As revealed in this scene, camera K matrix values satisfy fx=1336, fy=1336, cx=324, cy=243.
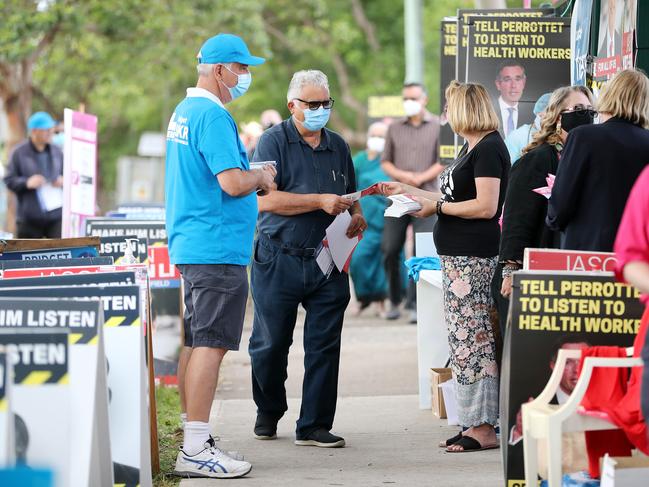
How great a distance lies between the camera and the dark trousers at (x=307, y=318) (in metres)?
7.76

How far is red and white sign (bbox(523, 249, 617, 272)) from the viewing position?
585 centimetres

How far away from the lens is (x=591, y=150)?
236 inches

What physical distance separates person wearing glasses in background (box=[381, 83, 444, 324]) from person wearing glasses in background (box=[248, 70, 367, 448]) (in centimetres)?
632

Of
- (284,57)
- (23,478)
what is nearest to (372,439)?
(23,478)

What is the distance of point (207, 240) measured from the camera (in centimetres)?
681

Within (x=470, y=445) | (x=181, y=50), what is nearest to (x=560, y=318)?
(x=470, y=445)

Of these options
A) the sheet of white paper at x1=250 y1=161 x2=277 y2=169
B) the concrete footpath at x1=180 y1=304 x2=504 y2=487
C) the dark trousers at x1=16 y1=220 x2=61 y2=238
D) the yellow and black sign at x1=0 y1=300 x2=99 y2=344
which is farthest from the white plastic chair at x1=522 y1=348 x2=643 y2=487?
the dark trousers at x1=16 y1=220 x2=61 y2=238

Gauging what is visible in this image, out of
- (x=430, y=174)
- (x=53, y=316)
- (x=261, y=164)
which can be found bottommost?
(x=53, y=316)

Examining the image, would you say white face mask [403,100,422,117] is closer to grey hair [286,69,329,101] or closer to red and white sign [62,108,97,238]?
red and white sign [62,108,97,238]

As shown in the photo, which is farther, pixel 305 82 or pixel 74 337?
pixel 305 82

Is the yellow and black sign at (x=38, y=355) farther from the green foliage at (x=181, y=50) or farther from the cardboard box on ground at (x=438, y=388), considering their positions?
the green foliage at (x=181, y=50)

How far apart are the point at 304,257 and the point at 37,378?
309cm

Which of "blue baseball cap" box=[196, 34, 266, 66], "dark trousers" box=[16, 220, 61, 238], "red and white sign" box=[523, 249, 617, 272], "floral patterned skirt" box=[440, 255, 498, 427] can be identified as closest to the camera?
"red and white sign" box=[523, 249, 617, 272]

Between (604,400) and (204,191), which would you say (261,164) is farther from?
(604,400)
